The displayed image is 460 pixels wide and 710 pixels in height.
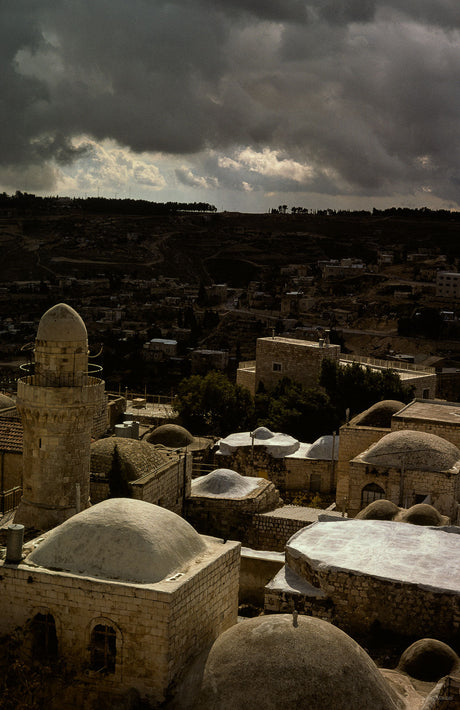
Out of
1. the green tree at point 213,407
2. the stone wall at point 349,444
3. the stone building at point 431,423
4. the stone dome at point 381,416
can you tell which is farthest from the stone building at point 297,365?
the stone wall at point 349,444

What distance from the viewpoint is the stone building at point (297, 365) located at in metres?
31.3

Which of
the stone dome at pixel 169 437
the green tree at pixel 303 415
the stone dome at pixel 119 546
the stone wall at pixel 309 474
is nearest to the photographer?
the stone dome at pixel 119 546

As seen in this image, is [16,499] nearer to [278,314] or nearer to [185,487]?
[185,487]

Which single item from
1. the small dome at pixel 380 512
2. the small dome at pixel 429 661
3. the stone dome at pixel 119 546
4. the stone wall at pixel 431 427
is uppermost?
the stone dome at pixel 119 546

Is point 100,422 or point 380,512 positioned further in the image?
point 100,422

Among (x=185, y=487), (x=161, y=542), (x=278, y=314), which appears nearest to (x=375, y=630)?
(x=161, y=542)

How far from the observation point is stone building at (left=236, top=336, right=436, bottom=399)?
31.3m

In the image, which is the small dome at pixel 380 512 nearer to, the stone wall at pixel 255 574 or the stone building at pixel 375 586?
the stone building at pixel 375 586

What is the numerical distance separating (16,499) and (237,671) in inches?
302

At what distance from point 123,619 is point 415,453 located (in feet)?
31.6

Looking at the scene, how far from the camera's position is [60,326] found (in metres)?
12.1

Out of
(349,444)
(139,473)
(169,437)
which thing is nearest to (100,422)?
(169,437)

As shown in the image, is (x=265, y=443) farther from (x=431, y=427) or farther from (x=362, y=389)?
(x=362, y=389)

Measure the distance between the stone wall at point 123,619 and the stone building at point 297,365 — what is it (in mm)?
23052
